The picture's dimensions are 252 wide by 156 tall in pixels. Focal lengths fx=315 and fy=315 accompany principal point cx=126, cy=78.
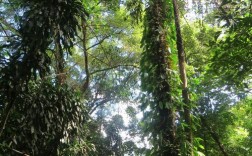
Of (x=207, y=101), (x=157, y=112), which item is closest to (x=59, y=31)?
(x=157, y=112)

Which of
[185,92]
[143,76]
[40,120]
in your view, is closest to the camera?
[185,92]

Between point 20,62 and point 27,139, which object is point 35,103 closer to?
point 27,139

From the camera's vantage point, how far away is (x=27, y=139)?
14.3 feet

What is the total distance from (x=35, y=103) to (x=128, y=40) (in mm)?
7380

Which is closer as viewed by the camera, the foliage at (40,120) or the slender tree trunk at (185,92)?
the slender tree trunk at (185,92)

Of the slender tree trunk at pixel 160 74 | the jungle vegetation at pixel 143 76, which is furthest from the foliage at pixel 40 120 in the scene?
the slender tree trunk at pixel 160 74

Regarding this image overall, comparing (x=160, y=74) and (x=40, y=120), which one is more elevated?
(x=160, y=74)

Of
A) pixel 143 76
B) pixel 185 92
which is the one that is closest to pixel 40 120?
pixel 143 76

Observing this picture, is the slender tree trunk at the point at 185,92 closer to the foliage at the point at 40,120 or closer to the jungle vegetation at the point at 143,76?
the jungle vegetation at the point at 143,76

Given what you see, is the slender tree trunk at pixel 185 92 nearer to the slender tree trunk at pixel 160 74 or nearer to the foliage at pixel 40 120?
the slender tree trunk at pixel 160 74

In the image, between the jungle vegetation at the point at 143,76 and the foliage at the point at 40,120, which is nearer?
the jungle vegetation at the point at 143,76

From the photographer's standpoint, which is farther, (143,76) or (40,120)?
(40,120)

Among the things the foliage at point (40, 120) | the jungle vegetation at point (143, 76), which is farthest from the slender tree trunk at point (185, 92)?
the foliage at point (40, 120)

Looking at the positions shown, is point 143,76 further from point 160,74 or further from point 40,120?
point 40,120
